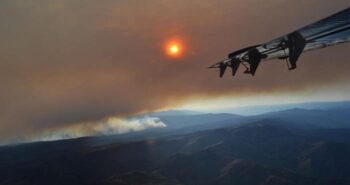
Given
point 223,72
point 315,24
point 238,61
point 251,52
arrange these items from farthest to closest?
point 223,72
point 238,61
point 251,52
point 315,24

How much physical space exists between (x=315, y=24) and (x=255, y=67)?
691cm

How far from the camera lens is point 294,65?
1226 centimetres

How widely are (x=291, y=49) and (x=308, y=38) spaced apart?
0.76 meters

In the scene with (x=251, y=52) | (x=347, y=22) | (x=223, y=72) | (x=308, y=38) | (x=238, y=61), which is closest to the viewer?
(x=347, y=22)

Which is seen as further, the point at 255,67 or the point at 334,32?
the point at 255,67

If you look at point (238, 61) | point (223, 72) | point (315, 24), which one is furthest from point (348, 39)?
point (223, 72)

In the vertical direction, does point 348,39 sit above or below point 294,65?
above

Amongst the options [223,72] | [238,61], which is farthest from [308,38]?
[223,72]

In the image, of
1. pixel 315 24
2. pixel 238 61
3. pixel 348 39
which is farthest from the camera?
pixel 238 61

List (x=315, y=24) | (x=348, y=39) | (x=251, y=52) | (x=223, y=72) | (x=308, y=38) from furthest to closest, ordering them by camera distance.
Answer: (x=223, y=72), (x=251, y=52), (x=348, y=39), (x=308, y=38), (x=315, y=24)

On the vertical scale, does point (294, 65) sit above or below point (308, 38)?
below

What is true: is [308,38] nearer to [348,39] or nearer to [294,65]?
[294,65]

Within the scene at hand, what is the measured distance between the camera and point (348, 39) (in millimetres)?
13906

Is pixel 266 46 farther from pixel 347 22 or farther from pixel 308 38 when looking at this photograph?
pixel 347 22
